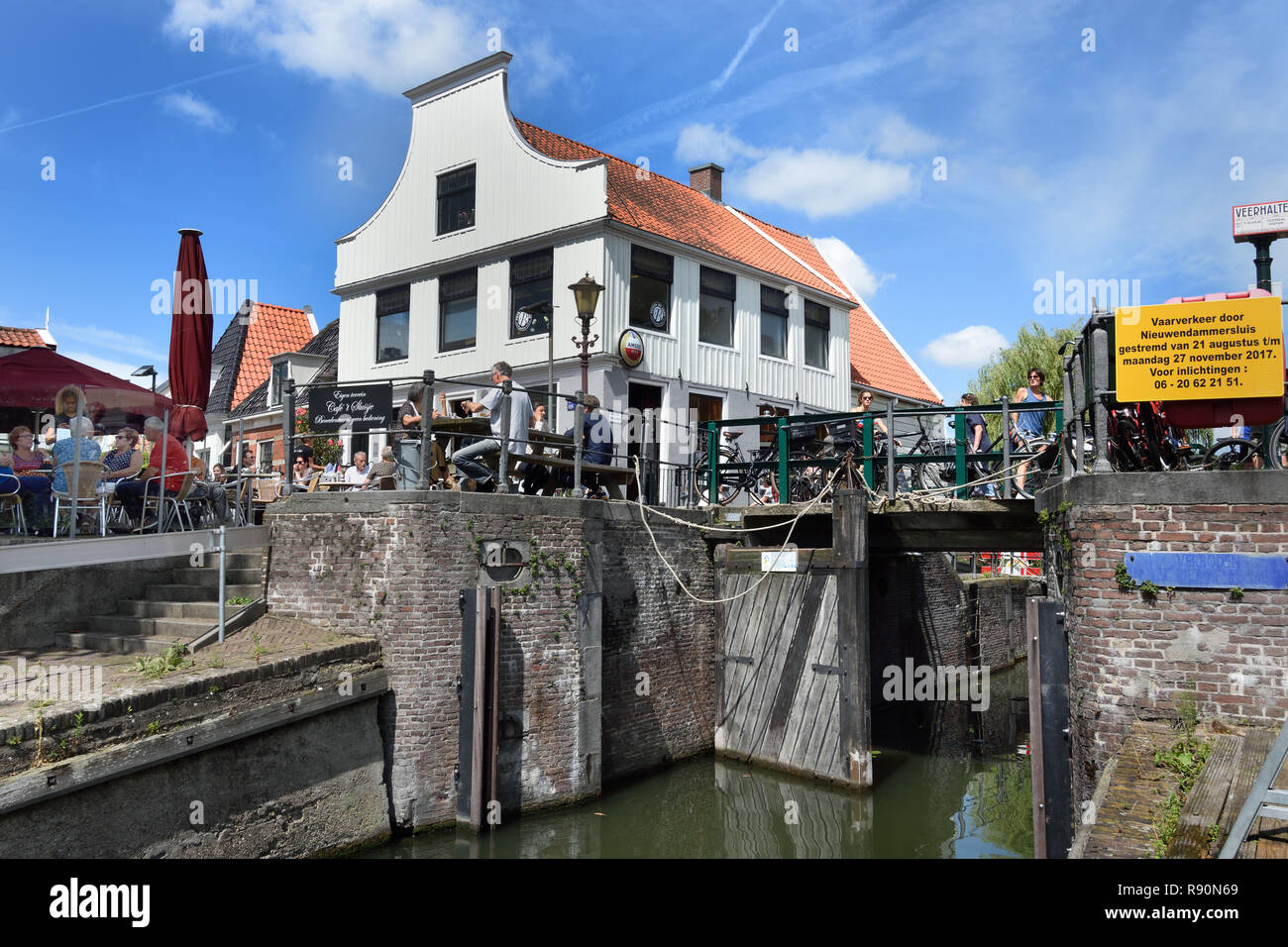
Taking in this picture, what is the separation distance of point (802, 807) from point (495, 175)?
12.1 m

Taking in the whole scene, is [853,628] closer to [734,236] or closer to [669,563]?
[669,563]

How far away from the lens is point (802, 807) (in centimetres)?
1135

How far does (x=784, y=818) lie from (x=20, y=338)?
71.1 ft

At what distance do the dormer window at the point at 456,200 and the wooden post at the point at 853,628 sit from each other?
951 centimetres

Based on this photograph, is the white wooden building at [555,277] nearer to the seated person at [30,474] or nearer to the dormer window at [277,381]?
the dormer window at [277,381]

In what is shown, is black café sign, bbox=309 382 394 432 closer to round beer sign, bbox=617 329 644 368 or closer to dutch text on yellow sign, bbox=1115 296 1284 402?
round beer sign, bbox=617 329 644 368

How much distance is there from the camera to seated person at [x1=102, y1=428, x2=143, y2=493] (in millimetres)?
10207

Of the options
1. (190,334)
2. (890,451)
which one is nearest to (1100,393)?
(890,451)

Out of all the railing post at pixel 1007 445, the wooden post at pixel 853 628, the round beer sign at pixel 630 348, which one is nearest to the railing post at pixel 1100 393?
the railing post at pixel 1007 445

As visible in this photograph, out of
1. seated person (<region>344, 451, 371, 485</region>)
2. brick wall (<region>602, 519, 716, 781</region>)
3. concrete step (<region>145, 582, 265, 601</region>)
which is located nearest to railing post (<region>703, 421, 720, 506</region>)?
brick wall (<region>602, 519, 716, 781</region>)

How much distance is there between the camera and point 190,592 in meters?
10.3

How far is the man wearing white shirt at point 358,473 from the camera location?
1162cm
